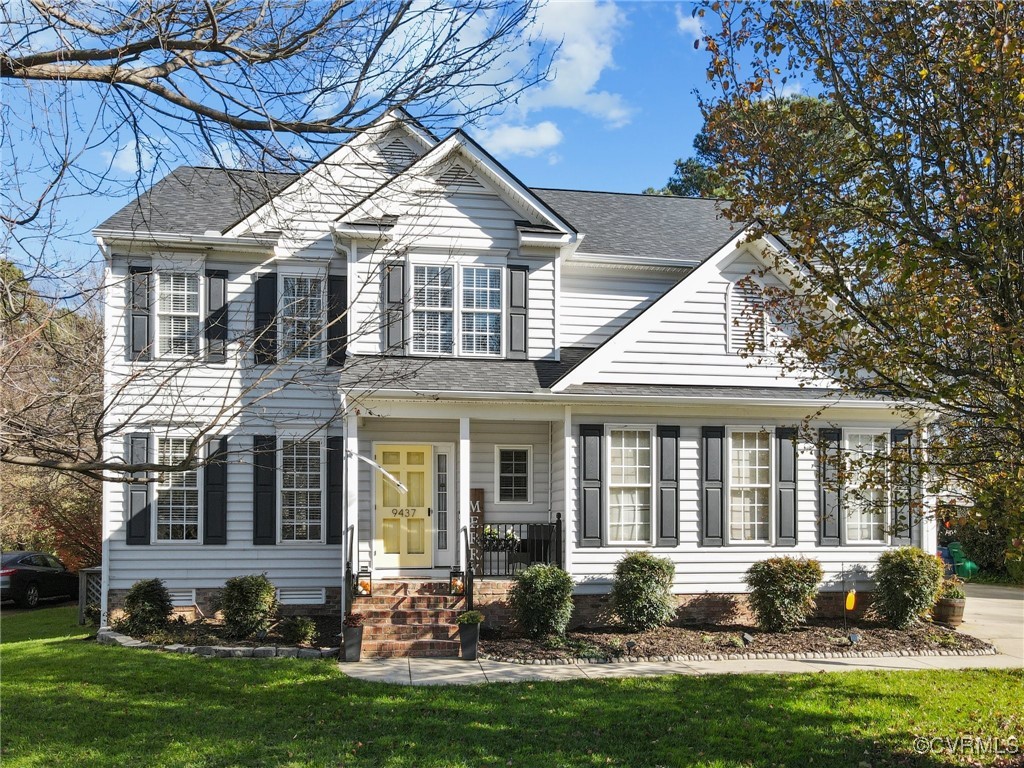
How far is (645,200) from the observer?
61.3 feet

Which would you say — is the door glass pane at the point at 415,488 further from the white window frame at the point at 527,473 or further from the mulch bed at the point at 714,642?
the mulch bed at the point at 714,642

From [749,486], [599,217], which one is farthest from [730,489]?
[599,217]

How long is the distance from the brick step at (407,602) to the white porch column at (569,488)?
1883mm

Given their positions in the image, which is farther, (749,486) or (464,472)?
(749,486)

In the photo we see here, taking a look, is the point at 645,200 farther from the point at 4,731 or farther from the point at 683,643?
the point at 4,731

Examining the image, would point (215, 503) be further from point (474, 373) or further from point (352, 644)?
point (474, 373)

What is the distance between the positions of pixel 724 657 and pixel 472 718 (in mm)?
4475

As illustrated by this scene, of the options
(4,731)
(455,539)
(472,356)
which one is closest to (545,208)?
(472,356)

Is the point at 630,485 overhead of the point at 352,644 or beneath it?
overhead

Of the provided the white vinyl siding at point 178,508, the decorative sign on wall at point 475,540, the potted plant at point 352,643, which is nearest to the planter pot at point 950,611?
the decorative sign on wall at point 475,540

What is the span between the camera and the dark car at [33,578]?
19.9m

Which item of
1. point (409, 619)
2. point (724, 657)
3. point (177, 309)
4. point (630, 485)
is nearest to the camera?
point (724, 657)

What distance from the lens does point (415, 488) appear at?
47.6ft

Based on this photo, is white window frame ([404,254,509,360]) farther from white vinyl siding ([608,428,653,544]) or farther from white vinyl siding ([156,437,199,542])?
white vinyl siding ([156,437,199,542])
